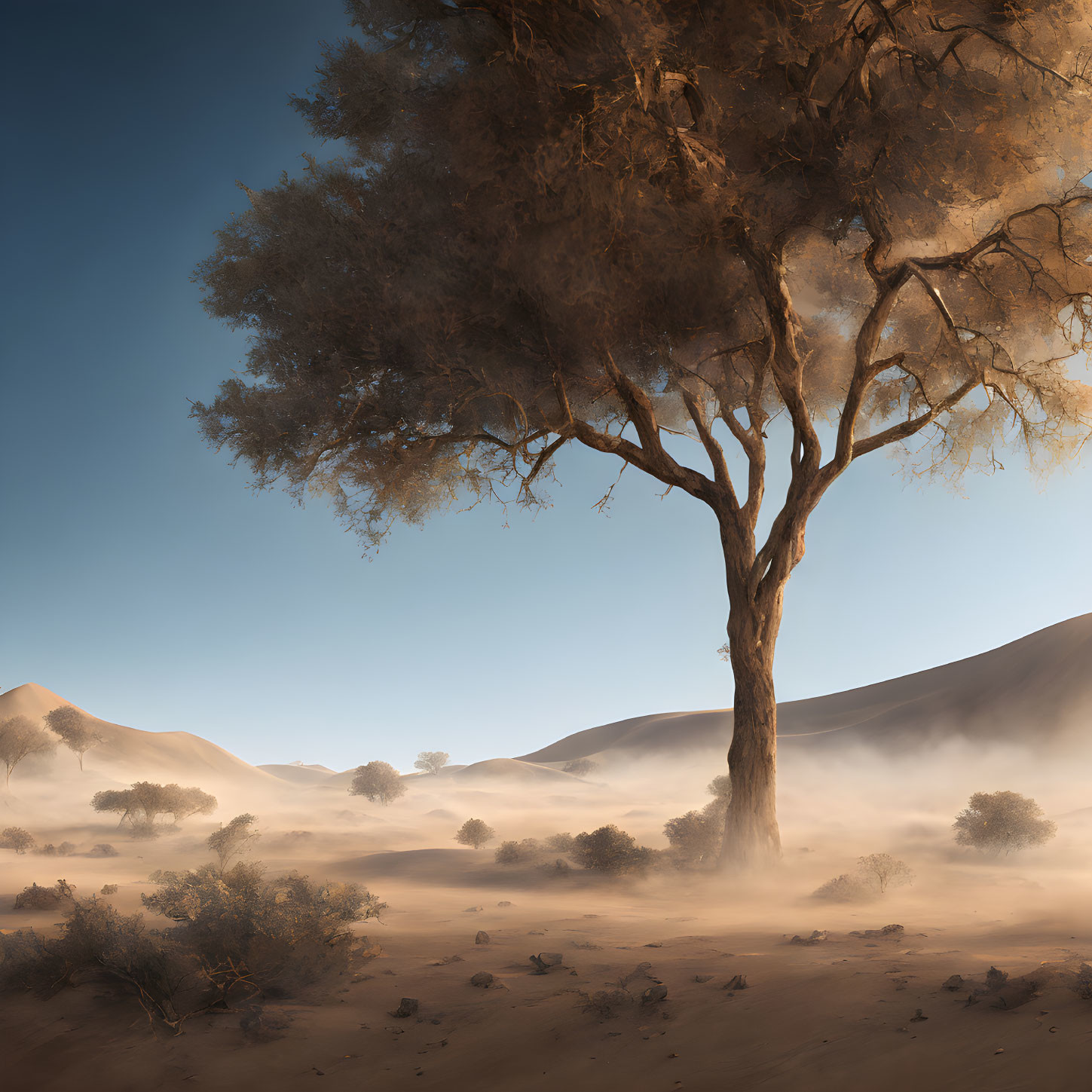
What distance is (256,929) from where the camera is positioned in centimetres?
561

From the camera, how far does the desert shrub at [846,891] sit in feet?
31.5

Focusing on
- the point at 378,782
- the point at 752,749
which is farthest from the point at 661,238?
the point at 378,782

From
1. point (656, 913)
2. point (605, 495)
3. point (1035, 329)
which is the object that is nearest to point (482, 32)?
point (605, 495)

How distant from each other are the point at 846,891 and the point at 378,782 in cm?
3078

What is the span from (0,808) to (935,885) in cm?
3683

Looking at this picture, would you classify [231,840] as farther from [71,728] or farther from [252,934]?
[71,728]

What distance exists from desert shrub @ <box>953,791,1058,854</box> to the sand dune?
26.1 m

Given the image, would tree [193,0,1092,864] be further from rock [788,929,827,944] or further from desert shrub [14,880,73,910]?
desert shrub [14,880,73,910]

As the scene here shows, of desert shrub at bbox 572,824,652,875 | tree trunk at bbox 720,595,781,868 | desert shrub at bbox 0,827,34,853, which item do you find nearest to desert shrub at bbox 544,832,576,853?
desert shrub at bbox 572,824,652,875

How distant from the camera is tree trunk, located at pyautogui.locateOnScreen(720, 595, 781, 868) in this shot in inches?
451

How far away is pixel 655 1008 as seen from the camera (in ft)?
15.6

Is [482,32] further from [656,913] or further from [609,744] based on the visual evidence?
[609,744]

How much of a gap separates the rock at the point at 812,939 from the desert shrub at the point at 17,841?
20.4 metres

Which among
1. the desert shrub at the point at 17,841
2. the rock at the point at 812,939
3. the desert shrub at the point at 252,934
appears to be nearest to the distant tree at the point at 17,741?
the desert shrub at the point at 17,841
